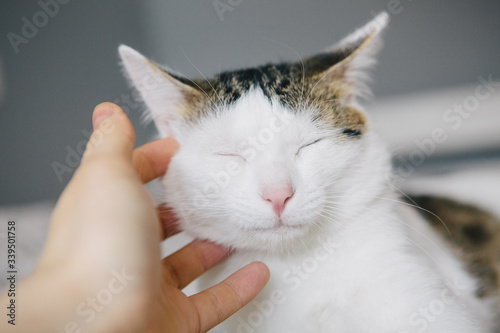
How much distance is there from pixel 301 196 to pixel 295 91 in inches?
14.1

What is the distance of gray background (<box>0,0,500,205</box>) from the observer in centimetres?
156

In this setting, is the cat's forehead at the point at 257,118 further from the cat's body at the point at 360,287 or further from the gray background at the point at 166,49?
the gray background at the point at 166,49

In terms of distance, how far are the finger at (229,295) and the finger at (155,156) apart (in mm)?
443

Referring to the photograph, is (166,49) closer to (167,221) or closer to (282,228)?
(167,221)

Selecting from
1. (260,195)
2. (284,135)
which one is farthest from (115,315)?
(284,135)

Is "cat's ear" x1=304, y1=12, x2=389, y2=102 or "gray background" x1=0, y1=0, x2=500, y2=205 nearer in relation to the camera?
"cat's ear" x1=304, y1=12, x2=389, y2=102

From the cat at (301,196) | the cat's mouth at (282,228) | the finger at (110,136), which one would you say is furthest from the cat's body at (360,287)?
the finger at (110,136)

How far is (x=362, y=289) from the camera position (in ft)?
3.19

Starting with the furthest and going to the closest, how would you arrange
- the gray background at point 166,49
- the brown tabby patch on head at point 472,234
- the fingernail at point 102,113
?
the gray background at point 166,49
the brown tabby patch on head at point 472,234
the fingernail at point 102,113

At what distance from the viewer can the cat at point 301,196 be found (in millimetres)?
906

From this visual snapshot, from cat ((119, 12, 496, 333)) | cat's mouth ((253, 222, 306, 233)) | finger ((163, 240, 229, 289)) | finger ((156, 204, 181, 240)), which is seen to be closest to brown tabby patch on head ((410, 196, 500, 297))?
cat ((119, 12, 496, 333))

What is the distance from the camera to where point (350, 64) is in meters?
1.12

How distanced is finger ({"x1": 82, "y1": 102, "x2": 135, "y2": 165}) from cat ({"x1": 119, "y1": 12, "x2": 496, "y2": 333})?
224 mm

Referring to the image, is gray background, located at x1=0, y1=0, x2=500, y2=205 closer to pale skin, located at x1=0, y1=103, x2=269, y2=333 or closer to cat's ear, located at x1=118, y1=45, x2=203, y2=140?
cat's ear, located at x1=118, y1=45, x2=203, y2=140
